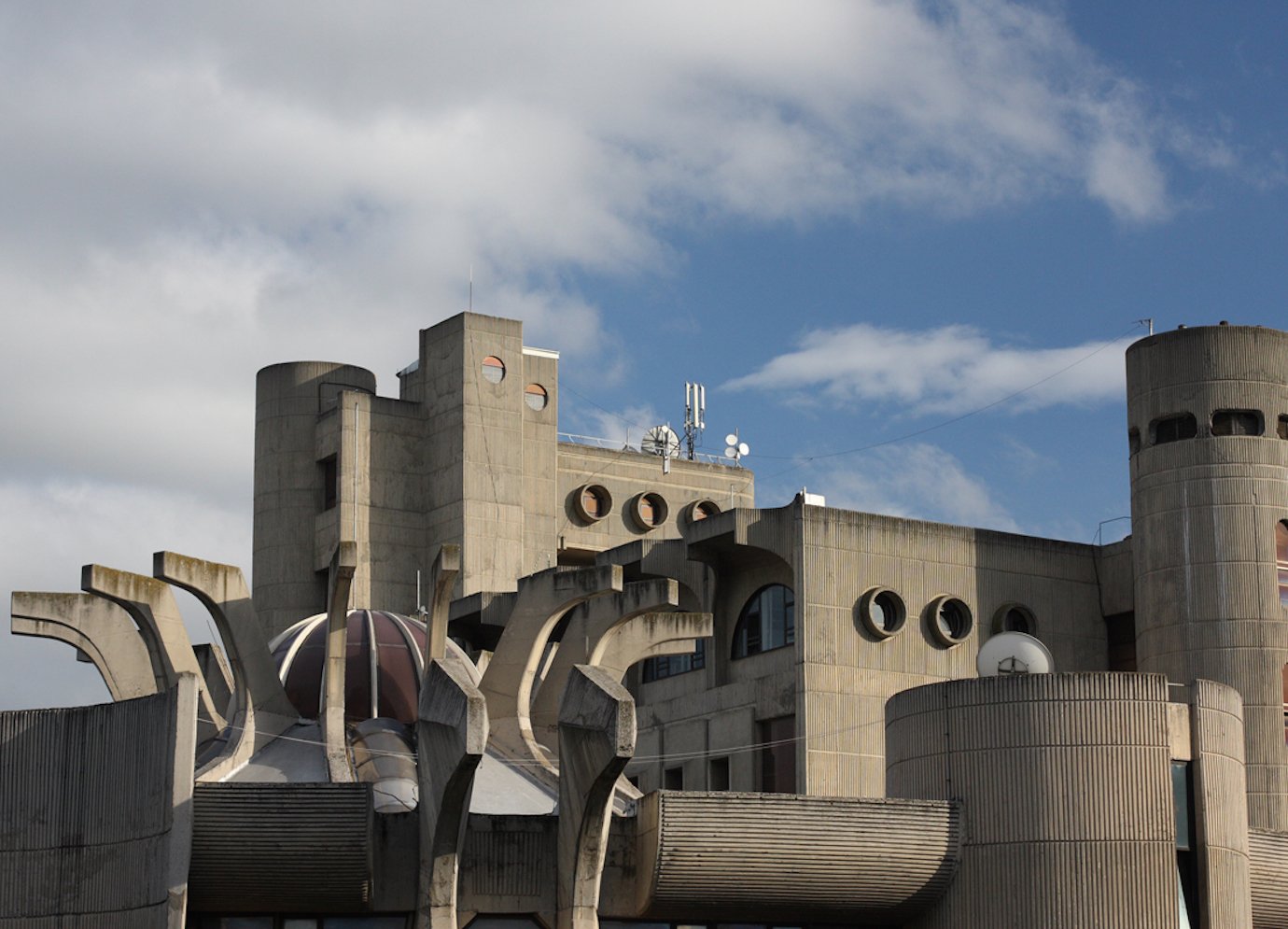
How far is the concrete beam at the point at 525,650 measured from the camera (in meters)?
36.7

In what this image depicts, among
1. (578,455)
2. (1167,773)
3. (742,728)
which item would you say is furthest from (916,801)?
(578,455)

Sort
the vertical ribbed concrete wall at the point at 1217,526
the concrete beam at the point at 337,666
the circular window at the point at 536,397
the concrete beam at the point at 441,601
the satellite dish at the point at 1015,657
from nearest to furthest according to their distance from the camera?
the concrete beam at the point at 441,601 < the concrete beam at the point at 337,666 < the satellite dish at the point at 1015,657 < the vertical ribbed concrete wall at the point at 1217,526 < the circular window at the point at 536,397

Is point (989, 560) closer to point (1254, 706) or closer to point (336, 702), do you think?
point (1254, 706)

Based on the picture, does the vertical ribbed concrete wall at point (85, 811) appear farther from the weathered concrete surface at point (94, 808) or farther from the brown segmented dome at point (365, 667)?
the brown segmented dome at point (365, 667)

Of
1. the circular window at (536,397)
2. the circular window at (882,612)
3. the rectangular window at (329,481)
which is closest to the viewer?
the circular window at (882,612)

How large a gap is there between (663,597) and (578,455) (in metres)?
40.2

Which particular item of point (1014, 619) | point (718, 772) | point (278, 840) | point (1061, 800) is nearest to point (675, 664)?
point (718, 772)

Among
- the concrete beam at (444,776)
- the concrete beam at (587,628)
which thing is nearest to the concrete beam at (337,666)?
the concrete beam at (444,776)

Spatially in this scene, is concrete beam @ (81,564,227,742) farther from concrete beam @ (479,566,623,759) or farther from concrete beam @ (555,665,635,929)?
concrete beam @ (555,665,635,929)

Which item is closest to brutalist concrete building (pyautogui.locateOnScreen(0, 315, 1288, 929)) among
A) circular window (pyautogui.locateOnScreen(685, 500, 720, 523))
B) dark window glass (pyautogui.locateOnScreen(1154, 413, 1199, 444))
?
dark window glass (pyautogui.locateOnScreen(1154, 413, 1199, 444))

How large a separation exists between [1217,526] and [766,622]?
12.5m

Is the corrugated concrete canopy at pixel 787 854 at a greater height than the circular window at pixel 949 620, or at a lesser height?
lesser

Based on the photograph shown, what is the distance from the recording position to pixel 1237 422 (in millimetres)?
57500

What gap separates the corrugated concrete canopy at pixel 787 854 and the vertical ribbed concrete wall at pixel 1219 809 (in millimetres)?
3953
